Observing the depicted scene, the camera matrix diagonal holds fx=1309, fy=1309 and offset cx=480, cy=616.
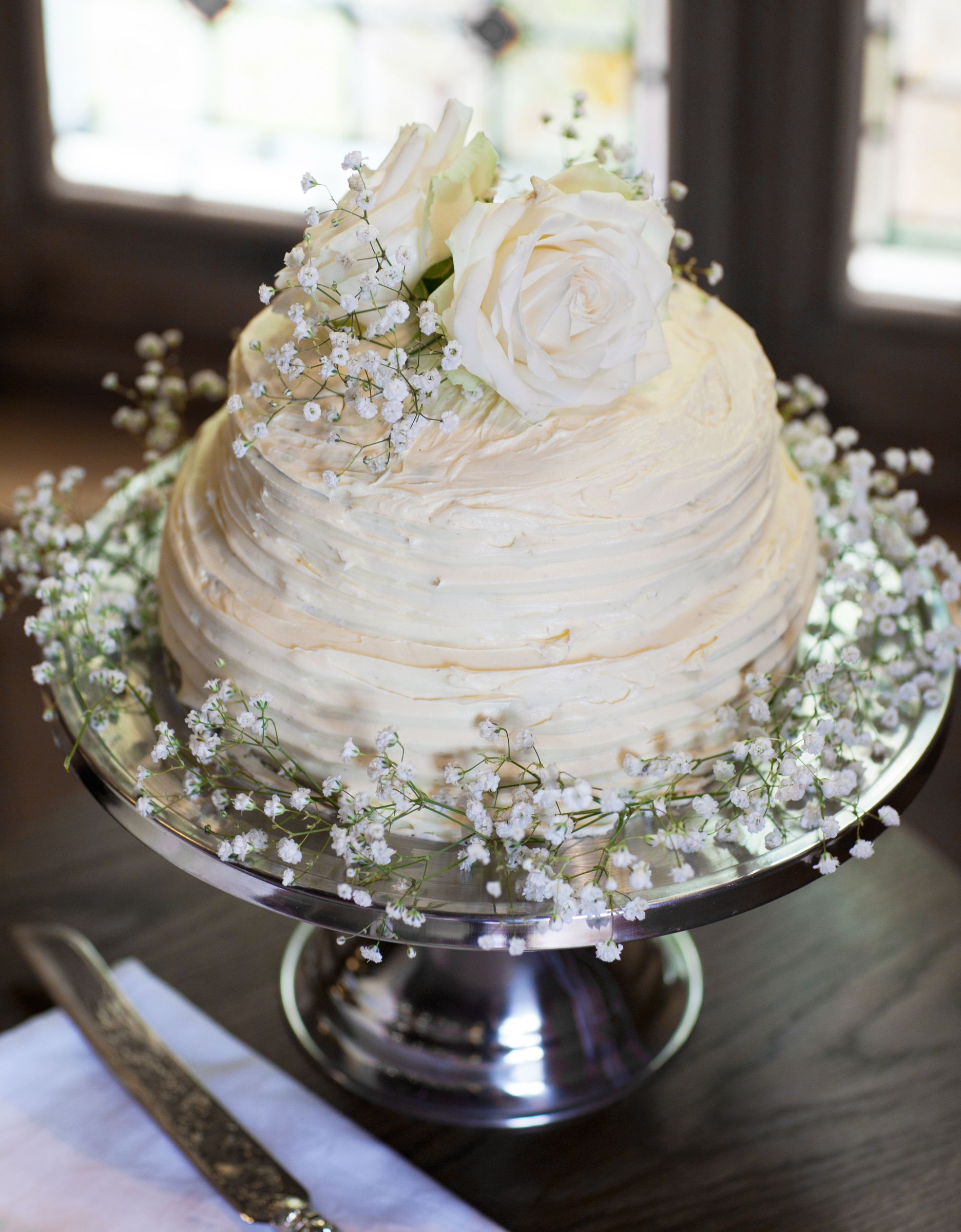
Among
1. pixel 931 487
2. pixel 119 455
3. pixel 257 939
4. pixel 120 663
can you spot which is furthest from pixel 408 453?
pixel 119 455

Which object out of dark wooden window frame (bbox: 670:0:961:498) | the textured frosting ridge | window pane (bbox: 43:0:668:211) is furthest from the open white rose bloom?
window pane (bbox: 43:0:668:211)

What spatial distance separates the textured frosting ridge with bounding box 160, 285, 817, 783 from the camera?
2.74 feet

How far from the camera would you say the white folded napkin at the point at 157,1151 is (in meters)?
0.93

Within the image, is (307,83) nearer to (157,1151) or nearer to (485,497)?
(485,497)

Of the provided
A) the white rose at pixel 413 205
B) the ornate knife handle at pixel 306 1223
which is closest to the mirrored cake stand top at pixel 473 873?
the ornate knife handle at pixel 306 1223

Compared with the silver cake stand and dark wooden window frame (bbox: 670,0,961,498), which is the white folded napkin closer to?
the silver cake stand

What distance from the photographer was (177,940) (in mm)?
1202

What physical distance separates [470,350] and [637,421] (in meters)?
0.13

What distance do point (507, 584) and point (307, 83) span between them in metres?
1.75

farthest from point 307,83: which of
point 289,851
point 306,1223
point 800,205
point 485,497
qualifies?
point 306,1223

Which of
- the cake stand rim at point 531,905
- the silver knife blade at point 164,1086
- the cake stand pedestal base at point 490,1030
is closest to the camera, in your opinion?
the cake stand rim at point 531,905

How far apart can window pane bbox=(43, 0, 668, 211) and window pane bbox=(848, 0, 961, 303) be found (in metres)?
0.32

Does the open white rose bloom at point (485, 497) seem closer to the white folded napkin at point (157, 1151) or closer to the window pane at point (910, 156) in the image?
the white folded napkin at point (157, 1151)

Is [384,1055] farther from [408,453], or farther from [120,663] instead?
[408,453]
